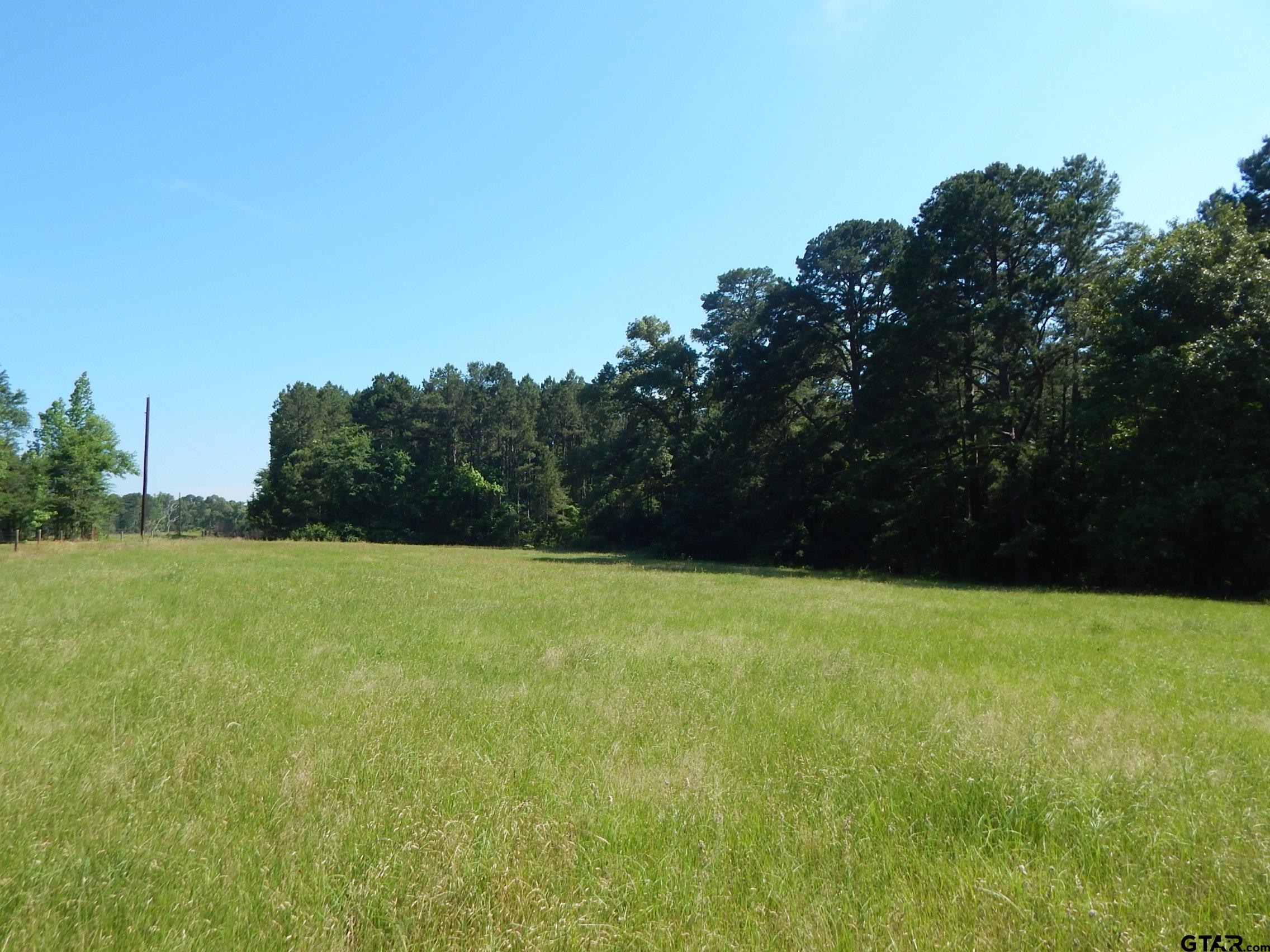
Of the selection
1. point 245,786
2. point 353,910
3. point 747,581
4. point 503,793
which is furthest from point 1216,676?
point 747,581

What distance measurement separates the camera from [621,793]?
5023 mm

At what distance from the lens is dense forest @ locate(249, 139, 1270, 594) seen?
79.7ft

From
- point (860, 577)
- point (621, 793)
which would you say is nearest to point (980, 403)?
point (860, 577)

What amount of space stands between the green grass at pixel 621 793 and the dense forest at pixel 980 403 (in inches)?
672

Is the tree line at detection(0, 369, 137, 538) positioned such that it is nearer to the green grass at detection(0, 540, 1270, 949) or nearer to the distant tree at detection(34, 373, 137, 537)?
the distant tree at detection(34, 373, 137, 537)

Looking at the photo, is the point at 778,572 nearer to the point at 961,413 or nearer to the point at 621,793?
the point at 961,413

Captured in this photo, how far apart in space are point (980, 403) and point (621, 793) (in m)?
32.3

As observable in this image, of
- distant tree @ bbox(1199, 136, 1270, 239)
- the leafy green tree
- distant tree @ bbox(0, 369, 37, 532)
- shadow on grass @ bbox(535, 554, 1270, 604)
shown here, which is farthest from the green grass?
Result: distant tree @ bbox(0, 369, 37, 532)

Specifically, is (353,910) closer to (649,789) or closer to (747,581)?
(649,789)

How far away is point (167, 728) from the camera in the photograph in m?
6.35

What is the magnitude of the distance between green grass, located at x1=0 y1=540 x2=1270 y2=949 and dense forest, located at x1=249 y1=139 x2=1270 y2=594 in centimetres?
1706

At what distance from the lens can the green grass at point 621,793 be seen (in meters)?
3.56

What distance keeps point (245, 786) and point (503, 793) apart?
191 centimetres

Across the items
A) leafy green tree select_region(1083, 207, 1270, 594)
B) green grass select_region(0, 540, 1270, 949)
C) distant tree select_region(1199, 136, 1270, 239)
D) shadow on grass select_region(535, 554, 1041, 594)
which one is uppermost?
distant tree select_region(1199, 136, 1270, 239)
